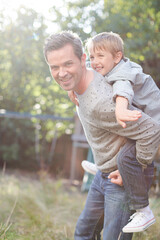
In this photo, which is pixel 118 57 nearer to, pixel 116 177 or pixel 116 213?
pixel 116 177

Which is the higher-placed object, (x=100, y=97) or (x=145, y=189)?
(x=100, y=97)

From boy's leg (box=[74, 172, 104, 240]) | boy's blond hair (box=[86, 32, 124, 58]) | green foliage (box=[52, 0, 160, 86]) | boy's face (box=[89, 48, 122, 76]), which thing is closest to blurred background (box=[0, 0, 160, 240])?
green foliage (box=[52, 0, 160, 86])

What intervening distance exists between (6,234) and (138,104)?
Result: 1436 millimetres

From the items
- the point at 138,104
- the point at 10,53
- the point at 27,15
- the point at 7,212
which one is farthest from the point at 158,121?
the point at 10,53

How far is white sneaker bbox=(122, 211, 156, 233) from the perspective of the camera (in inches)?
64.1

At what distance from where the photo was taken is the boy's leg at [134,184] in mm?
1636

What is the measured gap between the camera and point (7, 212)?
3.57 m

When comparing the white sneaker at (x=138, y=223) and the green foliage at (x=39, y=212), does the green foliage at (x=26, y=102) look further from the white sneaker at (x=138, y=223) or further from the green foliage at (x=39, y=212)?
the white sneaker at (x=138, y=223)

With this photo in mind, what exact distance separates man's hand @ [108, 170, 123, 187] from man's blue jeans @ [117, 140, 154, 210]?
30mm

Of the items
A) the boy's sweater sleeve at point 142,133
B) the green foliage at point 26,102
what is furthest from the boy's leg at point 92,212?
the green foliage at point 26,102

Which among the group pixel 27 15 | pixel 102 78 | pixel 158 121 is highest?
pixel 27 15

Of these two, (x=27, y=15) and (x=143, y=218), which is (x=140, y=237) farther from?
(x=27, y=15)

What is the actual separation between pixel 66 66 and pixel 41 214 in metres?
2.49

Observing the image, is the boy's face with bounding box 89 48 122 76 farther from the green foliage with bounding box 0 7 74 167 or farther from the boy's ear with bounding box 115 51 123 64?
the green foliage with bounding box 0 7 74 167
